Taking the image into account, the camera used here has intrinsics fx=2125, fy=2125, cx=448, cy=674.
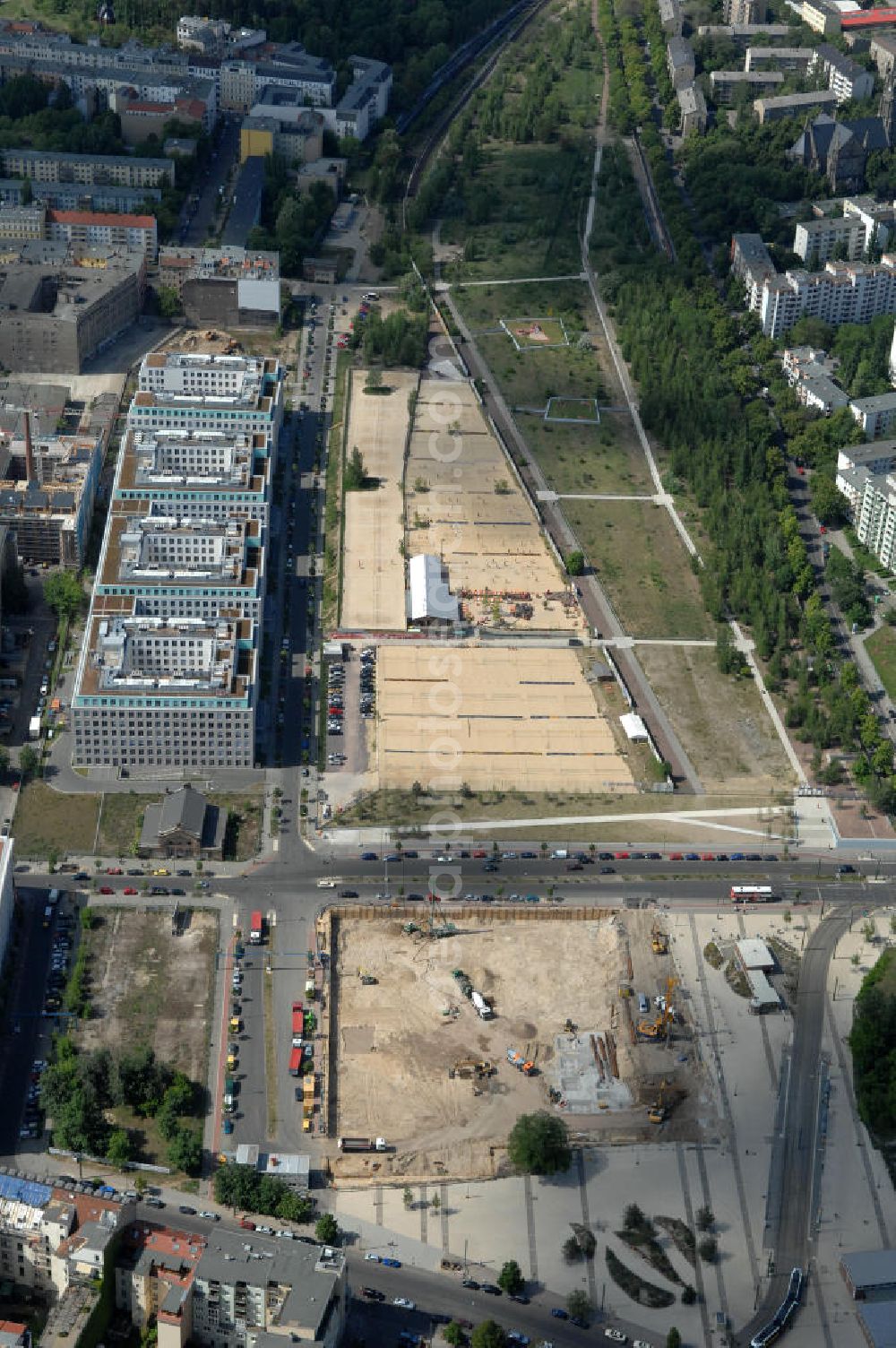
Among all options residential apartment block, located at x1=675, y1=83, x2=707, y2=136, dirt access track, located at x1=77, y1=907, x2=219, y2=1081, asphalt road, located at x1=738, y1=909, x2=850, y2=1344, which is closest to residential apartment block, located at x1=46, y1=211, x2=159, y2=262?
residential apartment block, located at x1=675, y1=83, x2=707, y2=136

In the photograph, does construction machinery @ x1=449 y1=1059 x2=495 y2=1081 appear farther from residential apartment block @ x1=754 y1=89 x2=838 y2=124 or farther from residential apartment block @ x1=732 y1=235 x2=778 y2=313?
residential apartment block @ x1=754 y1=89 x2=838 y2=124

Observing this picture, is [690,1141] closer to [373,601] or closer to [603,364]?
[373,601]

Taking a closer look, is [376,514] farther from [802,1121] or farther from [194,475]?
[802,1121]

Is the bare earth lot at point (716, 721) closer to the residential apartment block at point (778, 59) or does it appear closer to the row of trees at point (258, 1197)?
the row of trees at point (258, 1197)

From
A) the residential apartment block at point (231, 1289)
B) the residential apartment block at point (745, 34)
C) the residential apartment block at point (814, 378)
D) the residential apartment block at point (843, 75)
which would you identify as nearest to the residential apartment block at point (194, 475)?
the residential apartment block at point (814, 378)

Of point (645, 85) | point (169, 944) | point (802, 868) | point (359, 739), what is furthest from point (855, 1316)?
point (645, 85)

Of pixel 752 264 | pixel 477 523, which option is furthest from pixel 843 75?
pixel 477 523
